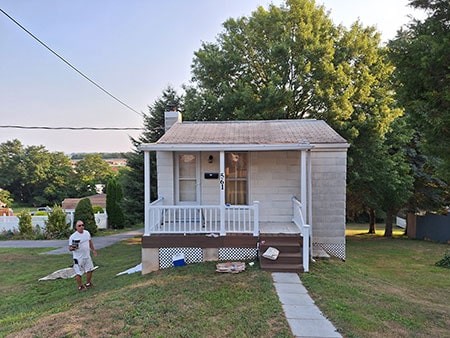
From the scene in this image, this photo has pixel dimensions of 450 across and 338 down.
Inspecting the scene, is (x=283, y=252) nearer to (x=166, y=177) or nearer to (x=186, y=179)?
(x=186, y=179)

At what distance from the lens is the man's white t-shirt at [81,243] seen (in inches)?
278

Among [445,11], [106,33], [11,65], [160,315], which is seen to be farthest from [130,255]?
[445,11]

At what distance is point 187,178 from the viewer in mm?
9531

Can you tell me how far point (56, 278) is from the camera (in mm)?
8578

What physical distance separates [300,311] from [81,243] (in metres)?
5.15

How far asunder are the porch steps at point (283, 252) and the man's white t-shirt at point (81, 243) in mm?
4136

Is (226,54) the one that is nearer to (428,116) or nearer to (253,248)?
(253,248)

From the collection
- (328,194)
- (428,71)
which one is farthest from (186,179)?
(428,71)

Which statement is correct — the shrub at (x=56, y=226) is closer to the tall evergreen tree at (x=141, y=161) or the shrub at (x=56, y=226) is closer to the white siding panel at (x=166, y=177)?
the tall evergreen tree at (x=141, y=161)

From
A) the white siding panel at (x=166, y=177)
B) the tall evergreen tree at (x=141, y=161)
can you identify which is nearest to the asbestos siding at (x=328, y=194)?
the white siding panel at (x=166, y=177)

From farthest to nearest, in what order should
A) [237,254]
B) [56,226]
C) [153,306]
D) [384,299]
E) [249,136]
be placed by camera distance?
[56,226]
[249,136]
[237,254]
[384,299]
[153,306]

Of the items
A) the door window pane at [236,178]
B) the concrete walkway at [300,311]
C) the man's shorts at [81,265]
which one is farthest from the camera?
the door window pane at [236,178]

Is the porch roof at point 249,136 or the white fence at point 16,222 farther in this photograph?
the white fence at point 16,222

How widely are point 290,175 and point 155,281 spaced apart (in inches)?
196
